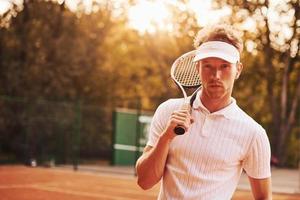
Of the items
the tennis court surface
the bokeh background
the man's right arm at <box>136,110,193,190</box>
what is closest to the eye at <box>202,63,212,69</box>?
the man's right arm at <box>136,110,193,190</box>

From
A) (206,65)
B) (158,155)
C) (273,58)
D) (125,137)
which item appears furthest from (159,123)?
(273,58)

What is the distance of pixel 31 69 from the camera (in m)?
23.7

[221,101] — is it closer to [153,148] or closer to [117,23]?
[153,148]

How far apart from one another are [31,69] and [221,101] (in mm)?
21495

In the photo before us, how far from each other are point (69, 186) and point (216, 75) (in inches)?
479

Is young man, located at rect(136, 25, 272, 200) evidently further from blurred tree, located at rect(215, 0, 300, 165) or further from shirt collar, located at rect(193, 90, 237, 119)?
blurred tree, located at rect(215, 0, 300, 165)

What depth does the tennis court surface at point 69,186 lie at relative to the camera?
1262 centimetres

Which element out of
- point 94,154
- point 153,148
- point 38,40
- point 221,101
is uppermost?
point 38,40

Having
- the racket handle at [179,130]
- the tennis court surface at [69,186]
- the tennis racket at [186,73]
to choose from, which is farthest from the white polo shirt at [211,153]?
the tennis court surface at [69,186]

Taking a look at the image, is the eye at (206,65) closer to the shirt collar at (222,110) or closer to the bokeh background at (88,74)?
the shirt collar at (222,110)

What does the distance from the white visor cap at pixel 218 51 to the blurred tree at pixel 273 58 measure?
18.8m

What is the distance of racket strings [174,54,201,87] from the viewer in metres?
3.23

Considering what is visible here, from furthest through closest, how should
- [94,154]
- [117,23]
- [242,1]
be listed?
[117,23] → [94,154] → [242,1]

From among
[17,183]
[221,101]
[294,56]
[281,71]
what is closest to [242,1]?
[294,56]
